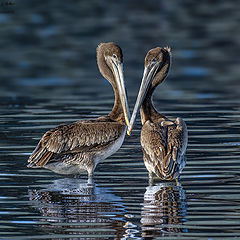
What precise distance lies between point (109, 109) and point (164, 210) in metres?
7.29


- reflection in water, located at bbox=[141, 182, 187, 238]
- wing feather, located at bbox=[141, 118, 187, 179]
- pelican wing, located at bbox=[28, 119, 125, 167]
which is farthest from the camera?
pelican wing, located at bbox=[28, 119, 125, 167]

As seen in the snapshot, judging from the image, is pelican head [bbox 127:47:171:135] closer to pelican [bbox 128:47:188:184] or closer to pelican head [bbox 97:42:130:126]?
pelican [bbox 128:47:188:184]

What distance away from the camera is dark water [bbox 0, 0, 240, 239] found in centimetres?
884

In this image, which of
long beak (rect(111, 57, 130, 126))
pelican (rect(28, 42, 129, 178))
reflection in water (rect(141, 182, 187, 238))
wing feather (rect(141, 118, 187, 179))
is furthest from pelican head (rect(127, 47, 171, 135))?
reflection in water (rect(141, 182, 187, 238))

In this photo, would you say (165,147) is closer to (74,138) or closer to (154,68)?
(74,138)

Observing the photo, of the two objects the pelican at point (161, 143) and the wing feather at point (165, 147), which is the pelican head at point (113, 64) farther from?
the wing feather at point (165, 147)

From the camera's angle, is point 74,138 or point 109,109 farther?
point 109,109

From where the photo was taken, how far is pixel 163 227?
8.51 m

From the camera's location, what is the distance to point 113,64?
12.1m

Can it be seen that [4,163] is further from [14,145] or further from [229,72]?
[229,72]

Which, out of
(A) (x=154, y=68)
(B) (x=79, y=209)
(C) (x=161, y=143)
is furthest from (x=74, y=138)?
(B) (x=79, y=209)

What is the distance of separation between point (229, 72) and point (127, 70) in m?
2.54

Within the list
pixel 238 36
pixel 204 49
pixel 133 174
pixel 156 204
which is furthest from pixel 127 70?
pixel 156 204

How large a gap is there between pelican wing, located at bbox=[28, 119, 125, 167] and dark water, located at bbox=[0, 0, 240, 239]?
33cm
